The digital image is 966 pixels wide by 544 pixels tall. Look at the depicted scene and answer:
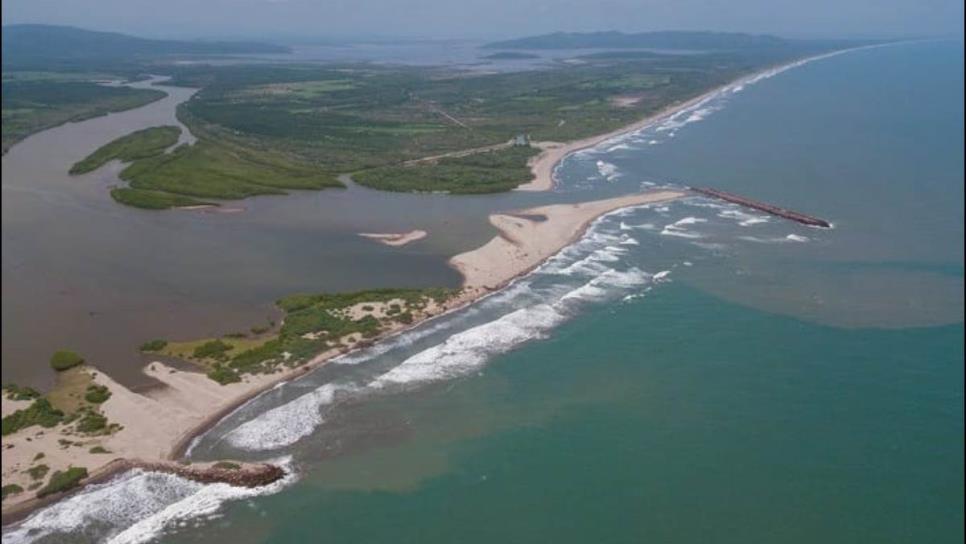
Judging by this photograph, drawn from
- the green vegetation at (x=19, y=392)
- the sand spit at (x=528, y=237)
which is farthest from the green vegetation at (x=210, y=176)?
the green vegetation at (x=19, y=392)

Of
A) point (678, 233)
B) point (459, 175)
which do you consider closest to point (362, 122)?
point (459, 175)

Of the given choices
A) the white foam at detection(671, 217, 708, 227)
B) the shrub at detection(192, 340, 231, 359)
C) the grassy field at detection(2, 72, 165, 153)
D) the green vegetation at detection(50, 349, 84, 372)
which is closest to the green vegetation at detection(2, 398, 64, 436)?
the green vegetation at detection(50, 349, 84, 372)

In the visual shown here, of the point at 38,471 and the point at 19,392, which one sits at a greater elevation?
the point at 19,392

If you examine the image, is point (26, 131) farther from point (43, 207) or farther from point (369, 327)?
point (369, 327)

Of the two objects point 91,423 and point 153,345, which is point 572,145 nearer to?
point 153,345

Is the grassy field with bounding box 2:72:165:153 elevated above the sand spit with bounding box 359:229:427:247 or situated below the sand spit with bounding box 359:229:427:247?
above

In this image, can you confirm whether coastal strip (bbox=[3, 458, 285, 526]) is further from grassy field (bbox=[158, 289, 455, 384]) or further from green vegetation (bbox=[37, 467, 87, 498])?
grassy field (bbox=[158, 289, 455, 384])

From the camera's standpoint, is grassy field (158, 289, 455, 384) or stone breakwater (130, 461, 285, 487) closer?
stone breakwater (130, 461, 285, 487)
